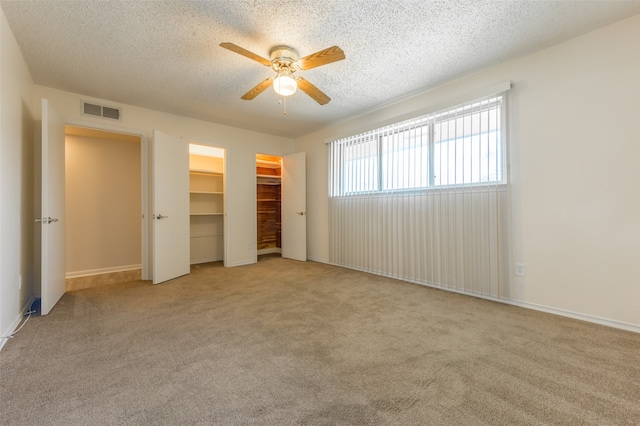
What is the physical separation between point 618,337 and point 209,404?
9.38ft

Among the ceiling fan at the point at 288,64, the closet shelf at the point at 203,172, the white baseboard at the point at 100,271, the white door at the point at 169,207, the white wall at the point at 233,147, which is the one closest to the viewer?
the ceiling fan at the point at 288,64

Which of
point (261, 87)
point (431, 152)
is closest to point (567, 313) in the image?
point (431, 152)

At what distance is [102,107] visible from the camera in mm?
3562

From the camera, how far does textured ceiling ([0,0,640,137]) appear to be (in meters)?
2.00

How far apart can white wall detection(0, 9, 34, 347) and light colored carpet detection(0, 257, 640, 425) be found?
1.08 ft

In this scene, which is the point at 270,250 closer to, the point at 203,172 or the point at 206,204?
the point at 206,204

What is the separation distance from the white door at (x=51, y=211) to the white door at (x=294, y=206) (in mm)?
3298

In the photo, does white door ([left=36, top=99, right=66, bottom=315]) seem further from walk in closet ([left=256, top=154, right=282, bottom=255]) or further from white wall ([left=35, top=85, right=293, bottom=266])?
walk in closet ([left=256, top=154, right=282, bottom=255])

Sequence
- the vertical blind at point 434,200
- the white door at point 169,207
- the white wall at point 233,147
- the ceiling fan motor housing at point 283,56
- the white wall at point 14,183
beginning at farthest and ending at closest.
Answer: the white wall at point 233,147 < the white door at point 169,207 < the vertical blind at point 434,200 < the ceiling fan motor housing at point 283,56 < the white wall at point 14,183

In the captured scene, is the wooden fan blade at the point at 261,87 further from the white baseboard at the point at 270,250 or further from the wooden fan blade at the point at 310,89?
the white baseboard at the point at 270,250

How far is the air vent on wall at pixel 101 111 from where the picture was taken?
3.46 metres

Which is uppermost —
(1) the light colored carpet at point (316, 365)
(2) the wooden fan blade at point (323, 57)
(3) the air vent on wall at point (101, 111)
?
(3) the air vent on wall at point (101, 111)

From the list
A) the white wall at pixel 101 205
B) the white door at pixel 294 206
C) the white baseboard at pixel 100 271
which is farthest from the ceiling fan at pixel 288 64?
the white baseboard at pixel 100 271

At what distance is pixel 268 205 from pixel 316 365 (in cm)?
490
